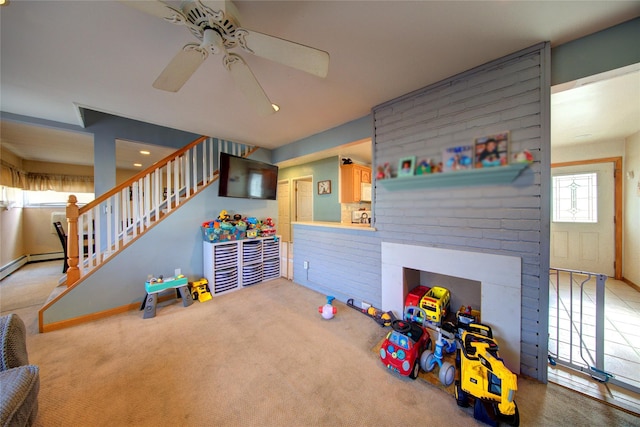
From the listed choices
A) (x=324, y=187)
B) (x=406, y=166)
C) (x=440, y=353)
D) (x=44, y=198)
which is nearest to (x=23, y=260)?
(x=44, y=198)

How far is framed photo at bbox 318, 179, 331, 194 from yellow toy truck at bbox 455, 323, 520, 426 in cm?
327

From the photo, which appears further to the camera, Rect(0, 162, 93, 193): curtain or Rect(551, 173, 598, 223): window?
Rect(0, 162, 93, 193): curtain

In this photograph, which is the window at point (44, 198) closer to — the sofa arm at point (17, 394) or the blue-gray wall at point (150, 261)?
the blue-gray wall at point (150, 261)

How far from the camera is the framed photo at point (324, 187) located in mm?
4229

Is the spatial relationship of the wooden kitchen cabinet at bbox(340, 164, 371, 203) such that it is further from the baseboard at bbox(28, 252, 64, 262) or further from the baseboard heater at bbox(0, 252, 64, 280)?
the baseboard at bbox(28, 252, 64, 262)

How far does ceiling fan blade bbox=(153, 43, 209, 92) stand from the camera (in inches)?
45.0

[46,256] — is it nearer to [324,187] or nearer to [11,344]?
[11,344]

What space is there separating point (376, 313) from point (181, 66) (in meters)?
2.64

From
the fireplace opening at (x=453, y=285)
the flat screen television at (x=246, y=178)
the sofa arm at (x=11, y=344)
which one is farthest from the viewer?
the flat screen television at (x=246, y=178)

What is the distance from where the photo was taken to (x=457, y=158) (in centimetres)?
139

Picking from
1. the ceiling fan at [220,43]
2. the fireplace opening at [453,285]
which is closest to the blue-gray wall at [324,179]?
the fireplace opening at [453,285]

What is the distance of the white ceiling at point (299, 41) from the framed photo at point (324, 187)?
182 centimetres

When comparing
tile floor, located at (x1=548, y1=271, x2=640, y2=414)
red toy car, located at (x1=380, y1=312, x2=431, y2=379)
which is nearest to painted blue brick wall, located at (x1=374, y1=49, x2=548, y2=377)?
tile floor, located at (x1=548, y1=271, x2=640, y2=414)

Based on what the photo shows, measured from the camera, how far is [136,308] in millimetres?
2559
